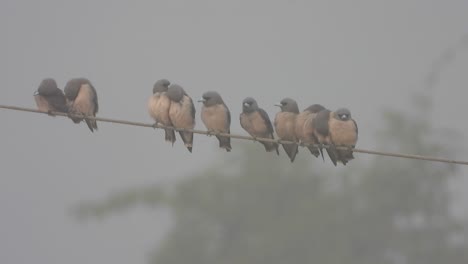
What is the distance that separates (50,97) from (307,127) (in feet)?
10.2

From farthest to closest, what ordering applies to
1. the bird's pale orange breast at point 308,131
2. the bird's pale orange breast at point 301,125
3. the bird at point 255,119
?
1. the bird at point 255,119
2. the bird's pale orange breast at point 301,125
3. the bird's pale orange breast at point 308,131

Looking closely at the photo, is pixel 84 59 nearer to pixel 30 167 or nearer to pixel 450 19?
pixel 450 19

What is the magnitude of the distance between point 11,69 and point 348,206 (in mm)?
125898

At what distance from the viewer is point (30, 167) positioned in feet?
348

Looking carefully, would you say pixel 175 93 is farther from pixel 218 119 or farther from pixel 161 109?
pixel 218 119

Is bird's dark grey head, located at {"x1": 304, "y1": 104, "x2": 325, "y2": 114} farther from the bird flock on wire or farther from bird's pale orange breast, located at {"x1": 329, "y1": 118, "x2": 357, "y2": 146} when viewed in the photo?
bird's pale orange breast, located at {"x1": 329, "y1": 118, "x2": 357, "y2": 146}

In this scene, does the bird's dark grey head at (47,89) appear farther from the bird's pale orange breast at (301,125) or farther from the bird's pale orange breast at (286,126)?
the bird's pale orange breast at (301,125)

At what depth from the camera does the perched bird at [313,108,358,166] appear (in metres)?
16.0

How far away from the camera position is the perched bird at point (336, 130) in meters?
16.0

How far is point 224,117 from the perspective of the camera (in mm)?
17531

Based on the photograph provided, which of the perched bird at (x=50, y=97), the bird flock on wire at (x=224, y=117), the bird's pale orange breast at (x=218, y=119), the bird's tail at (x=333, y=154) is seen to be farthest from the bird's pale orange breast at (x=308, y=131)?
the perched bird at (x=50, y=97)

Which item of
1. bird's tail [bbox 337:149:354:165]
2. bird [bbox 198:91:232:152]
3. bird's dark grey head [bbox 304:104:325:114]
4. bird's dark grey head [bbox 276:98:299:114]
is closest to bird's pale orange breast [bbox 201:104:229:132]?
bird [bbox 198:91:232:152]

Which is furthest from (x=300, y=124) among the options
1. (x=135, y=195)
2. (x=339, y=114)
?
(x=135, y=195)

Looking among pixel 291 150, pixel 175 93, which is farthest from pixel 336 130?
pixel 175 93
